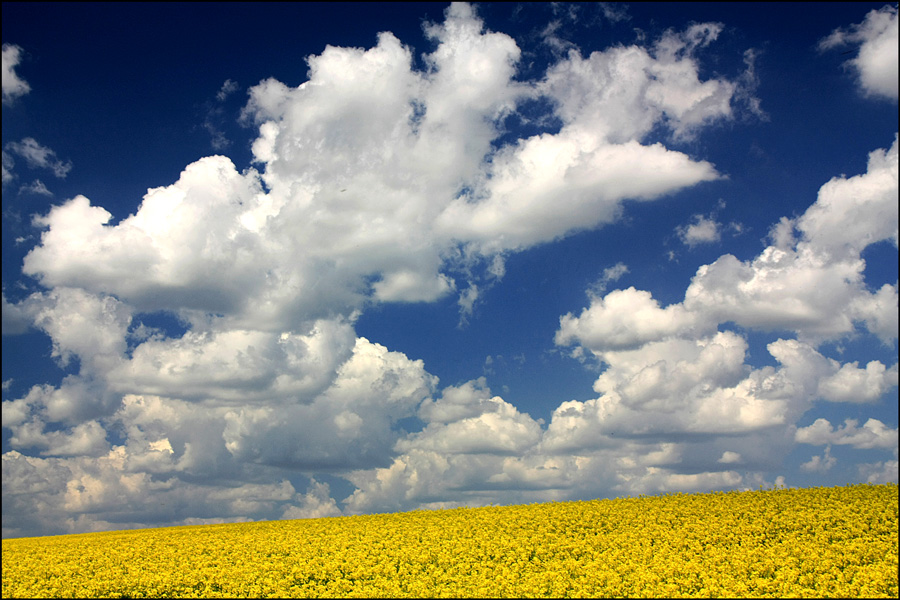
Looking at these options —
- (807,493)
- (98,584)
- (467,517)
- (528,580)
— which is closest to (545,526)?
(467,517)

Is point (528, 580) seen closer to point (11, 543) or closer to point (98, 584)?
point (98, 584)

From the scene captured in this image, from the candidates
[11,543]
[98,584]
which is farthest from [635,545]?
[11,543]

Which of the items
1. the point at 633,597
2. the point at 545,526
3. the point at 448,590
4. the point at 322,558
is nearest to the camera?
the point at 633,597

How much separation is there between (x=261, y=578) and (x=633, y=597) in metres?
14.3

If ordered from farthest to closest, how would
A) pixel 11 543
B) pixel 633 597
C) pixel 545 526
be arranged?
pixel 11 543, pixel 545 526, pixel 633 597

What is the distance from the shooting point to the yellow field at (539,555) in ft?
69.6

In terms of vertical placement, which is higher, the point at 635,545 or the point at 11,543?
the point at 635,545

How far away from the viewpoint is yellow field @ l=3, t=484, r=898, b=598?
21219 mm

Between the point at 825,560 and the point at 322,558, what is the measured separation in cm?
1988

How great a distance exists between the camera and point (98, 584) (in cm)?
2498

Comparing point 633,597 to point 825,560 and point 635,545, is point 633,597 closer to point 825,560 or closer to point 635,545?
point 635,545

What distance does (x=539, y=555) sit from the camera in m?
25.0

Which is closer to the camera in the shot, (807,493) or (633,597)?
(633,597)

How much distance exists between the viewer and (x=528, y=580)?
2158 cm
